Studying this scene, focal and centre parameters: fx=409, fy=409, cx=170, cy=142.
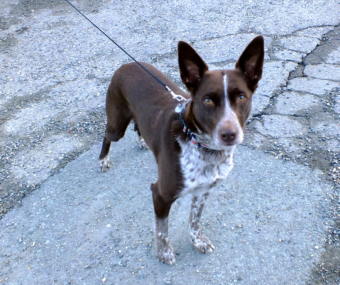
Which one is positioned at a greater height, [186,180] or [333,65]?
[186,180]

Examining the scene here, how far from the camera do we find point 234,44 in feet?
18.2

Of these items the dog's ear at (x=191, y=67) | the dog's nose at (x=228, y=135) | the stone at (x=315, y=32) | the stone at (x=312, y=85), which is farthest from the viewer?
the stone at (x=315, y=32)

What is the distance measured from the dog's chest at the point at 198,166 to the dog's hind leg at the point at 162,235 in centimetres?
27

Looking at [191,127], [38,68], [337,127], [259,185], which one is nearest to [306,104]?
[337,127]

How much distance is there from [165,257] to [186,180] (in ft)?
2.25

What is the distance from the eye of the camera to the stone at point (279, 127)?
12.9 ft

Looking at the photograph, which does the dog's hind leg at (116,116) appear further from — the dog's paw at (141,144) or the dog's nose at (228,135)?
the dog's nose at (228,135)

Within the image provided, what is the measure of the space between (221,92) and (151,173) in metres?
1.62

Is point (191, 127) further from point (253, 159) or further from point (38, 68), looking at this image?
point (38, 68)

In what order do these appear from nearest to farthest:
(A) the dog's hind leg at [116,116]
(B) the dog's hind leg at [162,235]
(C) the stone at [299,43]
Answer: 1. (B) the dog's hind leg at [162,235]
2. (A) the dog's hind leg at [116,116]
3. (C) the stone at [299,43]

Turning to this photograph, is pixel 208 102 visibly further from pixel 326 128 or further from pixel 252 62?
pixel 326 128

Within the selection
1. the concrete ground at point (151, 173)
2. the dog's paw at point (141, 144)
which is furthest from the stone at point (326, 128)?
the dog's paw at point (141, 144)

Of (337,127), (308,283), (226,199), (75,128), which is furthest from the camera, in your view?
(75,128)

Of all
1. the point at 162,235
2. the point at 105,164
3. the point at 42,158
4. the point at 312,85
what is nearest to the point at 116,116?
the point at 105,164
